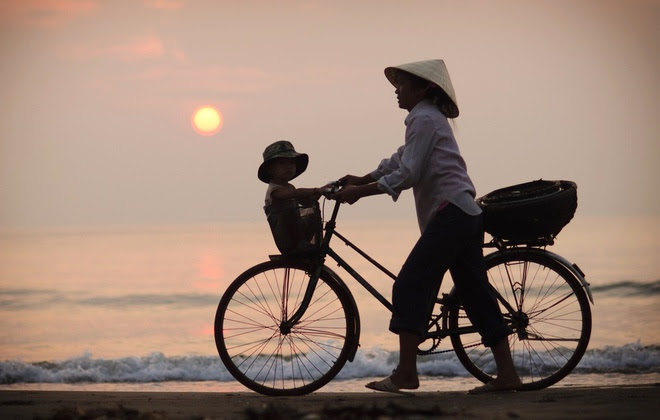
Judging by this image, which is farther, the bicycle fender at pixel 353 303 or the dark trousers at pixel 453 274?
the bicycle fender at pixel 353 303

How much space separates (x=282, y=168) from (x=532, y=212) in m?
1.64

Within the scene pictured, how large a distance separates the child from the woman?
10.9 inches

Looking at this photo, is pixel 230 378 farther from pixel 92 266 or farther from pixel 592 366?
pixel 92 266

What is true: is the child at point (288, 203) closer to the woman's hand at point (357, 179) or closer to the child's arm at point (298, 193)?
the child's arm at point (298, 193)

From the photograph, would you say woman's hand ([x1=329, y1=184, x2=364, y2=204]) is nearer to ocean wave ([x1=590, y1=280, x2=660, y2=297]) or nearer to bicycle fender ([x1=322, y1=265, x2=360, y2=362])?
bicycle fender ([x1=322, y1=265, x2=360, y2=362])

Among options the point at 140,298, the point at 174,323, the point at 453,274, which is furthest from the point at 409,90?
the point at 140,298

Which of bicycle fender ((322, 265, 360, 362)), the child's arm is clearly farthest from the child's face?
bicycle fender ((322, 265, 360, 362))

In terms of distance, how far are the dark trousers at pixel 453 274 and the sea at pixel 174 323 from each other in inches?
147

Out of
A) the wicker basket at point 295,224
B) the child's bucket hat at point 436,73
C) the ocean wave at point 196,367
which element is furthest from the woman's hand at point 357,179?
the ocean wave at point 196,367

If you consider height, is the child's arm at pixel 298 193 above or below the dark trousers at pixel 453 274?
above

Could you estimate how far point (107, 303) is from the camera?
2420 centimetres

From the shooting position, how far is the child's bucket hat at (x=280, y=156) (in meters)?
6.69

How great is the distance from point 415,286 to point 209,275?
24.5 m

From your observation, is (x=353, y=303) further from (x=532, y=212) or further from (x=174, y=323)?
(x=174, y=323)
